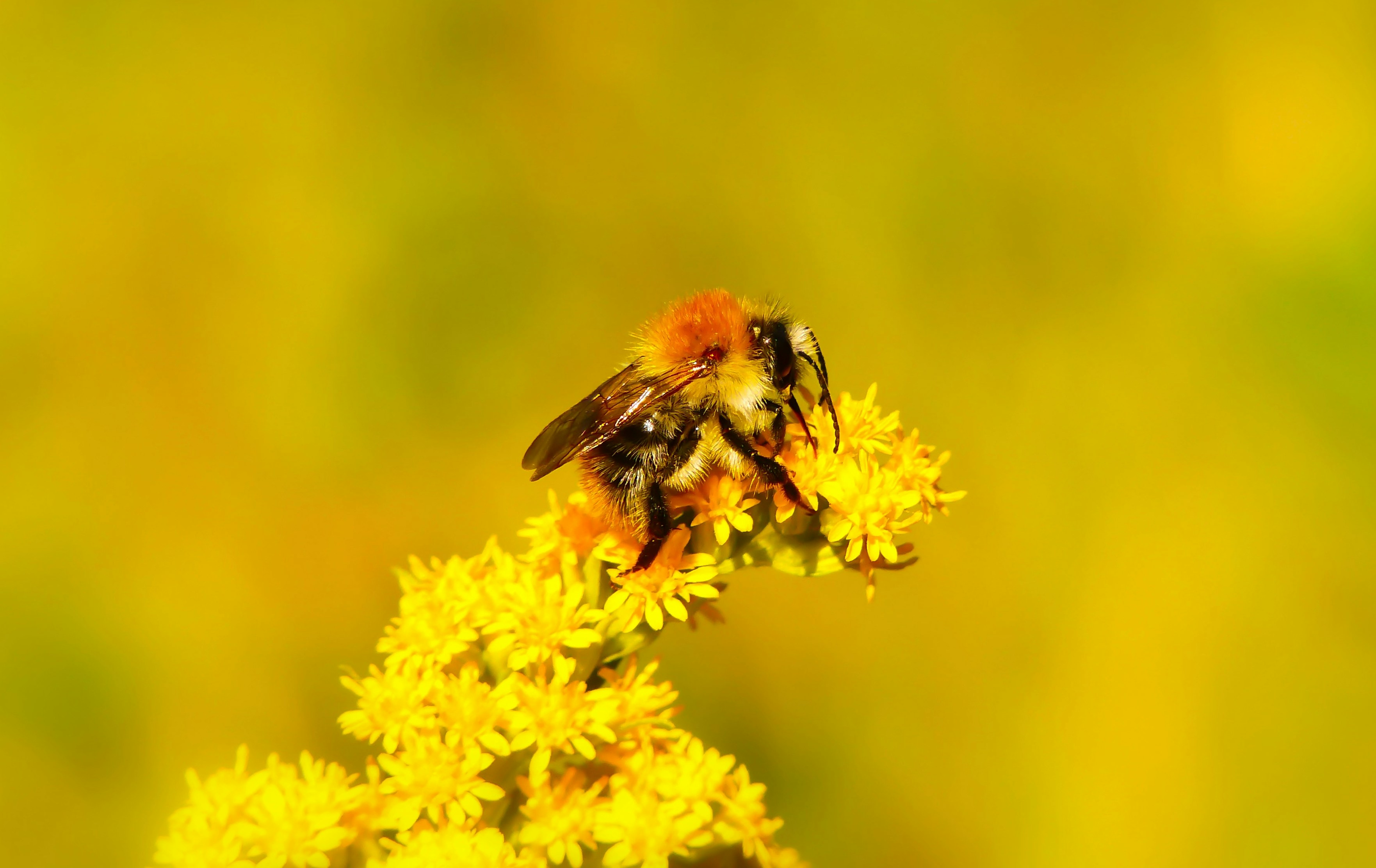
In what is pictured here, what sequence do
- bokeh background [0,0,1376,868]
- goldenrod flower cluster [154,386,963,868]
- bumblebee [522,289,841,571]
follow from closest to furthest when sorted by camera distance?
goldenrod flower cluster [154,386,963,868] < bumblebee [522,289,841,571] < bokeh background [0,0,1376,868]

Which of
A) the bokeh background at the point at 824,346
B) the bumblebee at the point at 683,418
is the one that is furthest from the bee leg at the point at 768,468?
Answer: the bokeh background at the point at 824,346

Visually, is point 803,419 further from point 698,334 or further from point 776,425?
point 698,334

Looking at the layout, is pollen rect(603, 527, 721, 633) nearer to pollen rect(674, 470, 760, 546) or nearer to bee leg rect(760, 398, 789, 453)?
pollen rect(674, 470, 760, 546)

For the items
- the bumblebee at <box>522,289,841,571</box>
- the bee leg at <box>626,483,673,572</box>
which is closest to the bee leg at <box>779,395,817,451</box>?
the bumblebee at <box>522,289,841,571</box>

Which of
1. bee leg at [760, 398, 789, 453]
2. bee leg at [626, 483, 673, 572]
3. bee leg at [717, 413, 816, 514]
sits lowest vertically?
bee leg at [626, 483, 673, 572]

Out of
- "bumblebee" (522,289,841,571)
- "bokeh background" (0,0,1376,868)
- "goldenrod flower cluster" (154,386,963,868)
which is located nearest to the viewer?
"goldenrod flower cluster" (154,386,963,868)

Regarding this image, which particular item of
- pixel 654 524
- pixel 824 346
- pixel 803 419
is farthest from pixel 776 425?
pixel 824 346

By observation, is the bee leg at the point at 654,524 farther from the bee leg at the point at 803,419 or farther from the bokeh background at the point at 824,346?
the bokeh background at the point at 824,346
